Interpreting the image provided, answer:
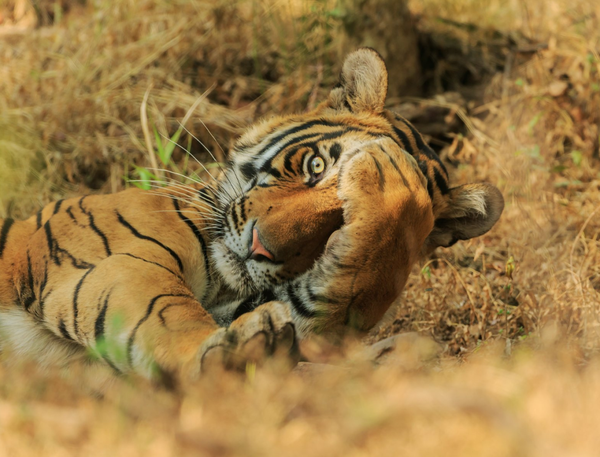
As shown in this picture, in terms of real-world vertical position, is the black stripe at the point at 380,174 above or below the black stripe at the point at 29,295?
above

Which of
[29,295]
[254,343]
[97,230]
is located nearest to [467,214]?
[254,343]

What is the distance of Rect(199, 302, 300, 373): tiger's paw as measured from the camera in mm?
1502

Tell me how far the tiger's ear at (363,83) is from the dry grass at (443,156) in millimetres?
810

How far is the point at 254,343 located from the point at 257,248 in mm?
481

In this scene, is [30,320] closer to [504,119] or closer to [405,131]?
[405,131]

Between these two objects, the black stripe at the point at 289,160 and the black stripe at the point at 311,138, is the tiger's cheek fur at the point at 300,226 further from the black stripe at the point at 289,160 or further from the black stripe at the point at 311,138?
the black stripe at the point at 311,138

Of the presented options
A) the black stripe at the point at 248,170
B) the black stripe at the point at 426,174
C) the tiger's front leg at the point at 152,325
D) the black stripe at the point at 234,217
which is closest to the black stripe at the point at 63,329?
the tiger's front leg at the point at 152,325

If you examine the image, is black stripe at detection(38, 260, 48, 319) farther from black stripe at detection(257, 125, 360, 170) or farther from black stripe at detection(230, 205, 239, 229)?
black stripe at detection(257, 125, 360, 170)

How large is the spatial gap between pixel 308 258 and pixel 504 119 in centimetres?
267

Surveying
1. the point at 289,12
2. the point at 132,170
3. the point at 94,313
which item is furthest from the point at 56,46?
the point at 94,313

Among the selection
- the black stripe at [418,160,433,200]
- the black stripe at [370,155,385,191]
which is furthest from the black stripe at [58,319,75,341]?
the black stripe at [418,160,433,200]

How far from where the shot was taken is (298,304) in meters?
1.99

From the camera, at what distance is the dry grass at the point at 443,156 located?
118cm

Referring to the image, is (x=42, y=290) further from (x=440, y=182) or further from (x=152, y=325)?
(x=440, y=182)
